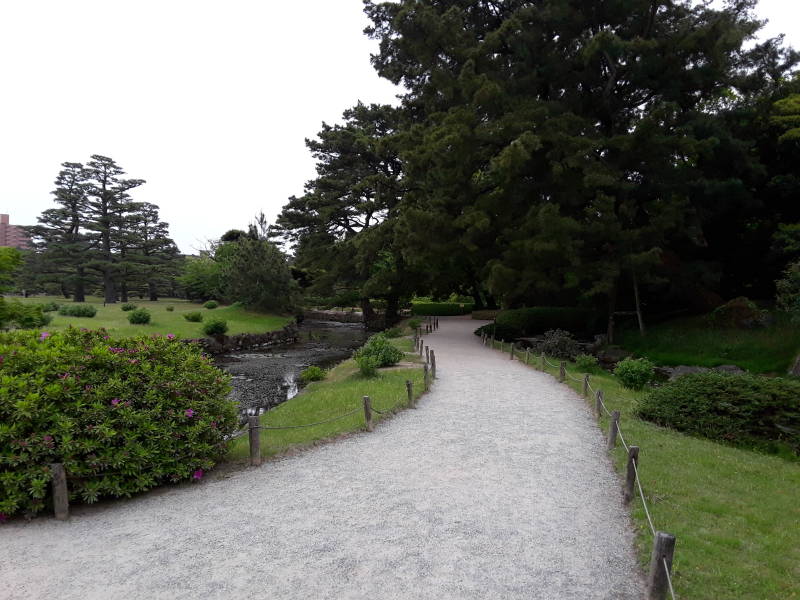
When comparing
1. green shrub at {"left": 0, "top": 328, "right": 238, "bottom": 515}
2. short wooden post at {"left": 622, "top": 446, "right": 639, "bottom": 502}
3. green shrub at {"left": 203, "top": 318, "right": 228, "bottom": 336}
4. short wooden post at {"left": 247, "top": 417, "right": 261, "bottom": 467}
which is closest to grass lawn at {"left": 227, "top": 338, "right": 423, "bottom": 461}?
short wooden post at {"left": 247, "top": 417, "right": 261, "bottom": 467}

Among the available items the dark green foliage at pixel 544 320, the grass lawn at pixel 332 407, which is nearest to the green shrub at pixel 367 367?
the grass lawn at pixel 332 407

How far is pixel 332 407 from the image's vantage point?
11414mm

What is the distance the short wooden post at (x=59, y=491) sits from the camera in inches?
229

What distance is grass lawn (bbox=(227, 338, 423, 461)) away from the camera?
28.7ft

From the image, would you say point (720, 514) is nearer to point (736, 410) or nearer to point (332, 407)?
point (736, 410)

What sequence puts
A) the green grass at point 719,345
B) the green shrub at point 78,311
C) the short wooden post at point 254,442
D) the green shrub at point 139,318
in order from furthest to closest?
the green shrub at point 78,311 < the green shrub at point 139,318 < the green grass at point 719,345 < the short wooden post at point 254,442

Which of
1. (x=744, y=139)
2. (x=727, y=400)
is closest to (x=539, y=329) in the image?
(x=744, y=139)

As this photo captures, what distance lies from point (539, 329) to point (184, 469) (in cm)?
2412

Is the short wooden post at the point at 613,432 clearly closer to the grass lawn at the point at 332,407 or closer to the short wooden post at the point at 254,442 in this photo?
the grass lawn at the point at 332,407

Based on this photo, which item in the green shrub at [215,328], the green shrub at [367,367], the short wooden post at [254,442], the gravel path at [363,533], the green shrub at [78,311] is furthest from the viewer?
the green shrub at [78,311]

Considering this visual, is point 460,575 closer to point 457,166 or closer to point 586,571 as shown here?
point 586,571

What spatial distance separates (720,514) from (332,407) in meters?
8.05

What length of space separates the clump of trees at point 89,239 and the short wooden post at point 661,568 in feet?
157

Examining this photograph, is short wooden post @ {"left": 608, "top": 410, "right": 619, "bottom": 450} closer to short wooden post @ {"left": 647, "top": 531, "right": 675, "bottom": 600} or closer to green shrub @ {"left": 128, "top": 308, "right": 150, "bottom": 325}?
short wooden post @ {"left": 647, "top": 531, "right": 675, "bottom": 600}
